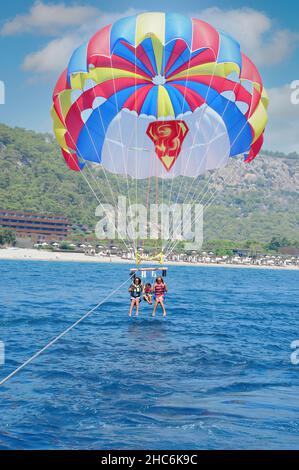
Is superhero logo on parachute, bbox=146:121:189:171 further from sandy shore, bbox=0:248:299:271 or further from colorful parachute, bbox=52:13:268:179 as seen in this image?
sandy shore, bbox=0:248:299:271

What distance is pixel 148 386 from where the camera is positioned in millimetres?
11828

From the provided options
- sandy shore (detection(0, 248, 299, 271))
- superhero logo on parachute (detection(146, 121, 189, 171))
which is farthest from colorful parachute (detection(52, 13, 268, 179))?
sandy shore (detection(0, 248, 299, 271))

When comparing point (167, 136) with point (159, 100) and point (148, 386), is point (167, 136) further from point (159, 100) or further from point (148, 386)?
point (148, 386)

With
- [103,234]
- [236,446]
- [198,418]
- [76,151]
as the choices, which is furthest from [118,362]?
[103,234]

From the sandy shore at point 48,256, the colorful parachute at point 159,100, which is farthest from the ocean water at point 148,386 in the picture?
the sandy shore at point 48,256

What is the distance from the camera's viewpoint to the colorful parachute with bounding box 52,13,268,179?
19.2 metres

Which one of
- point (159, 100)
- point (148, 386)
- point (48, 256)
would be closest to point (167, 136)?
point (159, 100)

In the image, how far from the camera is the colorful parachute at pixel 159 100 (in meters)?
19.2

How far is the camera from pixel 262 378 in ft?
42.7

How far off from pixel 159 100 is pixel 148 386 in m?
12.8

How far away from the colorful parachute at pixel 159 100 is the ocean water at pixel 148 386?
6.50 meters
